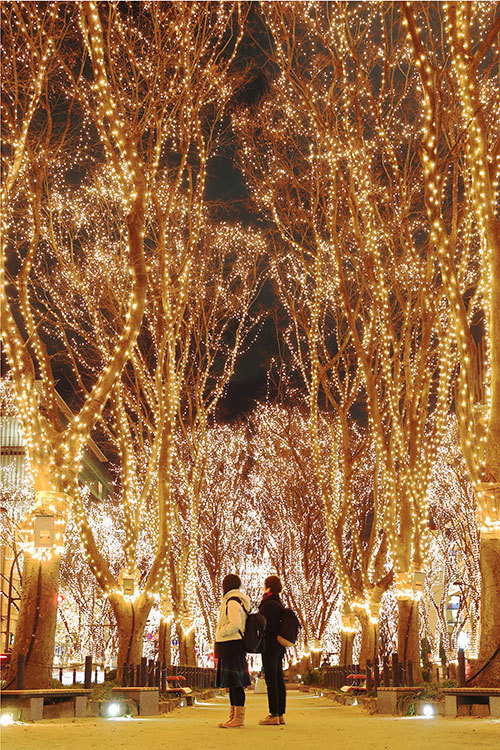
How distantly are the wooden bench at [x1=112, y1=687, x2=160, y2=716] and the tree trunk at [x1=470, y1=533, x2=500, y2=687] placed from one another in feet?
16.6

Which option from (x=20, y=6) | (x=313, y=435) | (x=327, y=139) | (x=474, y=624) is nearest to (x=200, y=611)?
(x=474, y=624)

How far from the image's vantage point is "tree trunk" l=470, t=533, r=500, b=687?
1003cm

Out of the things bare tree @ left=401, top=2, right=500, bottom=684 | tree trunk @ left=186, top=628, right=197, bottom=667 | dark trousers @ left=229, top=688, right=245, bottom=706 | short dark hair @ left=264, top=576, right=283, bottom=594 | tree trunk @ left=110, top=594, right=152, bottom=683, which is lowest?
tree trunk @ left=186, top=628, right=197, bottom=667

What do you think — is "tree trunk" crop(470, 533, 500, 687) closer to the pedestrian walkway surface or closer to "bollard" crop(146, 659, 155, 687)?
the pedestrian walkway surface

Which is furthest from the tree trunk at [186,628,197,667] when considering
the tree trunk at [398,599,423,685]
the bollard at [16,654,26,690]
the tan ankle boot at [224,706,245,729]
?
the tan ankle boot at [224,706,245,729]

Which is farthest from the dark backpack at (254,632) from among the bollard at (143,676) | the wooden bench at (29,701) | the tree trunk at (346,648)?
the tree trunk at (346,648)

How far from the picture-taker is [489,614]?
33.8 feet

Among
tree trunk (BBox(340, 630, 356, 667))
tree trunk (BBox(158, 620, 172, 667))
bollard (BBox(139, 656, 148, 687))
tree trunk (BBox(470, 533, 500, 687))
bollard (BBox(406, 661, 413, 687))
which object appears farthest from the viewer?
tree trunk (BBox(340, 630, 356, 667))

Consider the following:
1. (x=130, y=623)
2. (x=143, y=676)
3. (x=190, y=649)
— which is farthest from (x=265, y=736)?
(x=190, y=649)

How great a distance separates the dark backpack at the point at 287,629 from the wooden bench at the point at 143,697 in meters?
4.47

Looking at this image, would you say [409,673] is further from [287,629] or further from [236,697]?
[287,629]

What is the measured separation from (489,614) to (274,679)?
311 cm

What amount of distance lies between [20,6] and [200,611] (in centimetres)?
2913

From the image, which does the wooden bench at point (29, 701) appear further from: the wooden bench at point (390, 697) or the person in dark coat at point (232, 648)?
the wooden bench at point (390, 697)
